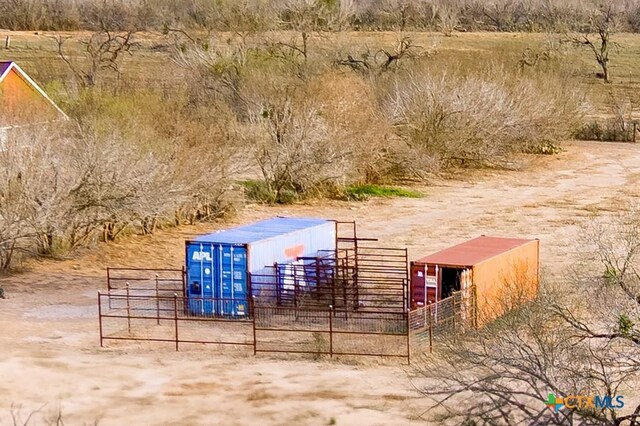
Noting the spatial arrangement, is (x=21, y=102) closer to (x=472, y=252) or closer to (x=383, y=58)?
(x=472, y=252)

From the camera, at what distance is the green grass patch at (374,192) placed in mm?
41881

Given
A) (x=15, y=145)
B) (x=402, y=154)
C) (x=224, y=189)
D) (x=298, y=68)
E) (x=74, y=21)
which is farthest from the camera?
(x=74, y=21)

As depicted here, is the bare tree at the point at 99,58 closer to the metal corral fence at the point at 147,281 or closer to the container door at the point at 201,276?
the metal corral fence at the point at 147,281

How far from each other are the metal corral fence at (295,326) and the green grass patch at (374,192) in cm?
1624

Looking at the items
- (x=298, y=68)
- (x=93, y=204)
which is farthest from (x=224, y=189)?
(x=298, y=68)

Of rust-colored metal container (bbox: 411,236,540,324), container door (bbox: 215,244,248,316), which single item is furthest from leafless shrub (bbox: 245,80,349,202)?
rust-colored metal container (bbox: 411,236,540,324)

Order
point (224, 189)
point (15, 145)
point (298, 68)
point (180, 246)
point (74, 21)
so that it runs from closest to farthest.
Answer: point (15, 145), point (180, 246), point (224, 189), point (298, 68), point (74, 21)

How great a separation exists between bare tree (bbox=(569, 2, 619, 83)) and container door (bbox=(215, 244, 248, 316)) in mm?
51080

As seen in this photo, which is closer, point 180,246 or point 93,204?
point 93,204

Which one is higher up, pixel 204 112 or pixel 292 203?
pixel 204 112

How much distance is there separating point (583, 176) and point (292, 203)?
13.8 metres

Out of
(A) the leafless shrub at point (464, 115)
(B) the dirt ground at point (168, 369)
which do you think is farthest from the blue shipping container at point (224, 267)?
(A) the leafless shrub at point (464, 115)

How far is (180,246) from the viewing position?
33156mm

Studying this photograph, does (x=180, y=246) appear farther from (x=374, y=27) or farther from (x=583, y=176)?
(x=374, y=27)
